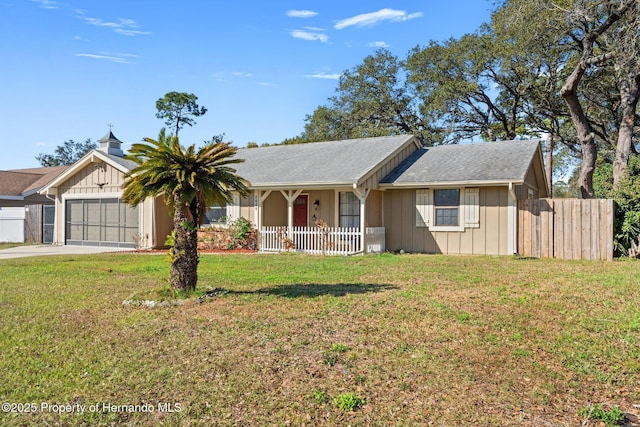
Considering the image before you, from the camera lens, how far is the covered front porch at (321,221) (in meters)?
15.3

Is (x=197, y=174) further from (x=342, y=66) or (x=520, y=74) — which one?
(x=342, y=66)

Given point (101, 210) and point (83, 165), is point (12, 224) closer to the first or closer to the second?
point (83, 165)

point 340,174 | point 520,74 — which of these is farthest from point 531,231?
point 520,74

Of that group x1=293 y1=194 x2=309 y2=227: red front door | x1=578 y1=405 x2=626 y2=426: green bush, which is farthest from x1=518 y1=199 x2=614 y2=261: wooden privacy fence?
x1=578 y1=405 x2=626 y2=426: green bush

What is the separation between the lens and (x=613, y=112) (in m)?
25.3

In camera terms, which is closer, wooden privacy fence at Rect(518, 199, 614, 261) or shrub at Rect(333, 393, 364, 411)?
shrub at Rect(333, 393, 364, 411)

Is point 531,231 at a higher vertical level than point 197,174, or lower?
lower

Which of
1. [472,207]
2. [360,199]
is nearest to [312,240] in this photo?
[360,199]

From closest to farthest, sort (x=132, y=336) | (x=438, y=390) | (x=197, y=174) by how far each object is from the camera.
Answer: (x=438, y=390), (x=132, y=336), (x=197, y=174)

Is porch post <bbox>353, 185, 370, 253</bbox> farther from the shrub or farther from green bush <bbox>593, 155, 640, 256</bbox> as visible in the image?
the shrub

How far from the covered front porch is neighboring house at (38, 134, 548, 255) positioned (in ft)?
0.12

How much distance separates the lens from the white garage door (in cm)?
1827

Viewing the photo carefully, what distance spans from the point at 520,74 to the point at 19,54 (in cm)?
2235

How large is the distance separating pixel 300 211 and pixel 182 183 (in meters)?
10.6
